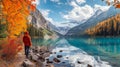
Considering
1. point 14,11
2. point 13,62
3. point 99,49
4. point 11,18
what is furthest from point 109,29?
point 13,62

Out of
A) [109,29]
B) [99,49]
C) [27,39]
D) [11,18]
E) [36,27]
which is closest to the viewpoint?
→ [27,39]

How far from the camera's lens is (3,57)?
1348 cm

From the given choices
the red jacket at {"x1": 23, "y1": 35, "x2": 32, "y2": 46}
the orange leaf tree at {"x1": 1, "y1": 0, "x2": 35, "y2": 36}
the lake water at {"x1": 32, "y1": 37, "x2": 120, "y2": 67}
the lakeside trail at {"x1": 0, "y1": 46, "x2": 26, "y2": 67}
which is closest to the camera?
the lakeside trail at {"x1": 0, "y1": 46, "x2": 26, "y2": 67}

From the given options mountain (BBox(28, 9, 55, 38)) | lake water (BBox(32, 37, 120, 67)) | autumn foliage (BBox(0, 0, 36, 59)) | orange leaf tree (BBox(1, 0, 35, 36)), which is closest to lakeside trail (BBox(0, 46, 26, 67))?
autumn foliage (BBox(0, 0, 36, 59))

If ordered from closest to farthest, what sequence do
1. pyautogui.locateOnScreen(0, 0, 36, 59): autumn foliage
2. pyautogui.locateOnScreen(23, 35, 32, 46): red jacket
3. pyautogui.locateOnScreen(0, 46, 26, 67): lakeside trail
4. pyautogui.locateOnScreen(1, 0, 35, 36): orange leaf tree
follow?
pyautogui.locateOnScreen(0, 46, 26, 67): lakeside trail, pyautogui.locateOnScreen(0, 0, 36, 59): autumn foliage, pyautogui.locateOnScreen(1, 0, 35, 36): orange leaf tree, pyautogui.locateOnScreen(23, 35, 32, 46): red jacket

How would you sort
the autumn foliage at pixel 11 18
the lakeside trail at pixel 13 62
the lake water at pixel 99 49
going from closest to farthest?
the lakeside trail at pixel 13 62 < the autumn foliage at pixel 11 18 < the lake water at pixel 99 49

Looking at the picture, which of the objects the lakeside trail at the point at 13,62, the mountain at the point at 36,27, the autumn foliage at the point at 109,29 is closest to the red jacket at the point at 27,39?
the lakeside trail at the point at 13,62

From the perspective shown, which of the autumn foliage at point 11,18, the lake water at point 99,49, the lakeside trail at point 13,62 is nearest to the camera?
the lakeside trail at point 13,62

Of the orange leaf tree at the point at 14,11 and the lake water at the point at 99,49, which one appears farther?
the lake water at the point at 99,49

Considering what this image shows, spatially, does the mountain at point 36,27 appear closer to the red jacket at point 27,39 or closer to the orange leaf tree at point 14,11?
the orange leaf tree at point 14,11

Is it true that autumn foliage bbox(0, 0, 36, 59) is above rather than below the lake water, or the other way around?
above

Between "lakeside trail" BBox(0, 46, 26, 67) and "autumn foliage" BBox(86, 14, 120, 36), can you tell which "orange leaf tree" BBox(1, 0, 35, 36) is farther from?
"autumn foliage" BBox(86, 14, 120, 36)

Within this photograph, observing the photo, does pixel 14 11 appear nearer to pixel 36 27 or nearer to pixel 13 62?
pixel 13 62

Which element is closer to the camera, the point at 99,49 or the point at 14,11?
the point at 14,11
